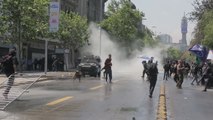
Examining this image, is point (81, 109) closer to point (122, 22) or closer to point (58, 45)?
point (58, 45)

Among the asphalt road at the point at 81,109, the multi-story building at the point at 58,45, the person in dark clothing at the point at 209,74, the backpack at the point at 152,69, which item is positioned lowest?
the asphalt road at the point at 81,109

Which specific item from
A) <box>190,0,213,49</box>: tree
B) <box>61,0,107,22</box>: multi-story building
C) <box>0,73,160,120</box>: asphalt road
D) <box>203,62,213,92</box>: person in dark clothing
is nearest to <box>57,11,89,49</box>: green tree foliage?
<box>61,0,107,22</box>: multi-story building

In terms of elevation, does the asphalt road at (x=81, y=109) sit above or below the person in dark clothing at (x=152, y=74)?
below

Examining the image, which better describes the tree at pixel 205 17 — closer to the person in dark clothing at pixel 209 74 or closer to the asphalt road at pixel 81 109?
the person in dark clothing at pixel 209 74

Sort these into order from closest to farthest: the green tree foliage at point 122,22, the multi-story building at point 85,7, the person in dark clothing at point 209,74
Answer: the person in dark clothing at point 209,74, the multi-story building at point 85,7, the green tree foliage at point 122,22

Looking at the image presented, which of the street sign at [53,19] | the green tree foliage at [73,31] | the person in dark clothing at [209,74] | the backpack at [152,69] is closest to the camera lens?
the backpack at [152,69]

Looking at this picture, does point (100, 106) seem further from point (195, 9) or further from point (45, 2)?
point (195, 9)

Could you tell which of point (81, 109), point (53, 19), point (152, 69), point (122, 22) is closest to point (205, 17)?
point (53, 19)

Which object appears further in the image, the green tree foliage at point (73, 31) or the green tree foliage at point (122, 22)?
the green tree foliage at point (122, 22)

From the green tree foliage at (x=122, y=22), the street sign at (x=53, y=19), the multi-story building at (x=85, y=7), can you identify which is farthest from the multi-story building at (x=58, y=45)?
the street sign at (x=53, y=19)

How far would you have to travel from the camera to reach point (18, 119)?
14.5m

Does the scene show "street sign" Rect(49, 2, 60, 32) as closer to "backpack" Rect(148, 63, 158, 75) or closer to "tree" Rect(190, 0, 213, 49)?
"tree" Rect(190, 0, 213, 49)

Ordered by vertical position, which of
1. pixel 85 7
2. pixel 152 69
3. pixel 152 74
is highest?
pixel 85 7

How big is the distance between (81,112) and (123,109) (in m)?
1.69
